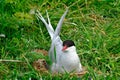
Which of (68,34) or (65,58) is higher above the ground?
(68,34)

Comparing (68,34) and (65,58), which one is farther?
(68,34)

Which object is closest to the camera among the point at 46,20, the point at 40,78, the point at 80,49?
the point at 40,78

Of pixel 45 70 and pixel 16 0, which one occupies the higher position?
pixel 16 0

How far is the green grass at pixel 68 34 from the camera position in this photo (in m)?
5.52

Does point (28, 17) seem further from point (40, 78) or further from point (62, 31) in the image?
point (40, 78)

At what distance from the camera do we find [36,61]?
18.4 ft

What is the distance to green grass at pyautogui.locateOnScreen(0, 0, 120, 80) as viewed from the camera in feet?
18.1

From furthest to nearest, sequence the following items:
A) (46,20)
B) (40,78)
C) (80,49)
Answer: (46,20), (80,49), (40,78)

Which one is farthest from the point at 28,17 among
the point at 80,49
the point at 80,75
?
the point at 80,75

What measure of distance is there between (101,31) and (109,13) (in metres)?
0.52

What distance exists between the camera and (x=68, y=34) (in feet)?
20.6

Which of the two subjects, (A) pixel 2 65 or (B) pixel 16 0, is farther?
(B) pixel 16 0

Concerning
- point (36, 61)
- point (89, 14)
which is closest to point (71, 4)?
point (89, 14)

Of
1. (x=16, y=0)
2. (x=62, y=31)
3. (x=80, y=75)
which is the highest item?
(x=16, y=0)
